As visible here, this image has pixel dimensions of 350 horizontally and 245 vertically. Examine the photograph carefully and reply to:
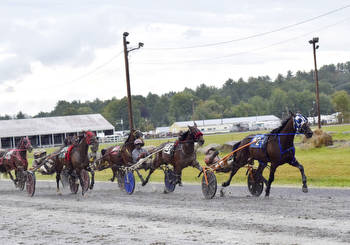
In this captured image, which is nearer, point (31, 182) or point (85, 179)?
point (85, 179)

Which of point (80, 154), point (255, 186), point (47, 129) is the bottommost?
point (255, 186)

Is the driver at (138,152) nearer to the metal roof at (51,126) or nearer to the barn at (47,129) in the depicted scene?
the barn at (47,129)

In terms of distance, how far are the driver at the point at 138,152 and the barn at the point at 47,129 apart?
186ft

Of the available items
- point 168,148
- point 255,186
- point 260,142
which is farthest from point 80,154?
point 260,142

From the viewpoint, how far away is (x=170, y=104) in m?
176

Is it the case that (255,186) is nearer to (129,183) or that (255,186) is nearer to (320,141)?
(129,183)

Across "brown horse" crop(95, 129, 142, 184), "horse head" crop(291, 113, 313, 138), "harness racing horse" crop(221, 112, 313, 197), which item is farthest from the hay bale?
"horse head" crop(291, 113, 313, 138)

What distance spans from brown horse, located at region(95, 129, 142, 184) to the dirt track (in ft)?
9.44

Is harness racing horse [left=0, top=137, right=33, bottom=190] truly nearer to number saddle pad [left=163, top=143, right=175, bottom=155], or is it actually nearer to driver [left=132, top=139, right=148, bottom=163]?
driver [left=132, top=139, right=148, bottom=163]

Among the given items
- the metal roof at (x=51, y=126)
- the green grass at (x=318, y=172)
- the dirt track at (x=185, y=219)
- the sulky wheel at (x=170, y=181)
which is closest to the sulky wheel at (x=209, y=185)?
the dirt track at (x=185, y=219)

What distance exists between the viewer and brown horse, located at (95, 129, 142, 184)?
20062mm

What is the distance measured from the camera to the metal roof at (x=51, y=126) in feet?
257

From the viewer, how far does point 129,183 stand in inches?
736

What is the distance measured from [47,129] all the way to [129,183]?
205ft
